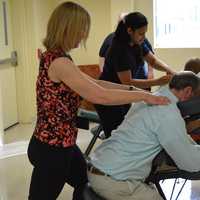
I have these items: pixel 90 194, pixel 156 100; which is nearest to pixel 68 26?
pixel 156 100

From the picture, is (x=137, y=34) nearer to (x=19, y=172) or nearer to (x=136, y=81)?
(x=136, y=81)

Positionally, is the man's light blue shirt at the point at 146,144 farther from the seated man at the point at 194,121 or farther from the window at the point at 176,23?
the window at the point at 176,23

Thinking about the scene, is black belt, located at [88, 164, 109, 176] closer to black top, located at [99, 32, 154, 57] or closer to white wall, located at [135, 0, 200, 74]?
black top, located at [99, 32, 154, 57]

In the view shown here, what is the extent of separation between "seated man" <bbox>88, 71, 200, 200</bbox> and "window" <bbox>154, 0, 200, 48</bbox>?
11.4ft

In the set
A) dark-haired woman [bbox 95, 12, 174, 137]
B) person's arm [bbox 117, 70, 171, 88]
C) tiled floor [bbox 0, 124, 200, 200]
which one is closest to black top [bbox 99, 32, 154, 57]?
dark-haired woman [bbox 95, 12, 174, 137]

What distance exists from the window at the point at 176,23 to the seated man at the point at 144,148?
137 inches

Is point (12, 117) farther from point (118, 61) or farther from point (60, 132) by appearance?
point (60, 132)

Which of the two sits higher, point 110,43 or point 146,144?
point 110,43

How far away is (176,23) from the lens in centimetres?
518

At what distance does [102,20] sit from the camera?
17.1 feet

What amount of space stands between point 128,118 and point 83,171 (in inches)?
15.8

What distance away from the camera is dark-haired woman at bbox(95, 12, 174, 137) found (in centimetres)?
258

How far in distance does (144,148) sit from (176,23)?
12.3 feet

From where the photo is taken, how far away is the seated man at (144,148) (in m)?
1.64
